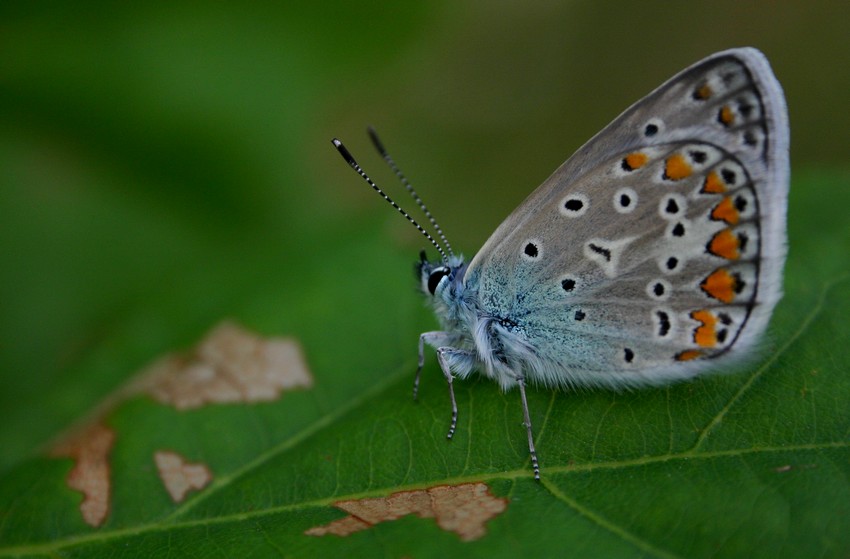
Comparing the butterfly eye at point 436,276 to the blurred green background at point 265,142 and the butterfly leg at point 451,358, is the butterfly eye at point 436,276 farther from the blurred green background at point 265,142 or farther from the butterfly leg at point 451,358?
the blurred green background at point 265,142

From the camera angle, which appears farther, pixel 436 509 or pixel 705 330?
pixel 705 330

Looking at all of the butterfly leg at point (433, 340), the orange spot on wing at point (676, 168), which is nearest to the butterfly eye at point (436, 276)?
the butterfly leg at point (433, 340)

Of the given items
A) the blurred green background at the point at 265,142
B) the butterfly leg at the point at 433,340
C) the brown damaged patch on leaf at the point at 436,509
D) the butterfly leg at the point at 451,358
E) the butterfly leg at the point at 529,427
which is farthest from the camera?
the blurred green background at the point at 265,142

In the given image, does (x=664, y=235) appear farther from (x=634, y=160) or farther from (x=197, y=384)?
(x=197, y=384)

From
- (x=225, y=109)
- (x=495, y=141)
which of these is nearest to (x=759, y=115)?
(x=225, y=109)

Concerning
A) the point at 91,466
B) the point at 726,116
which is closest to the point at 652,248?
the point at 726,116

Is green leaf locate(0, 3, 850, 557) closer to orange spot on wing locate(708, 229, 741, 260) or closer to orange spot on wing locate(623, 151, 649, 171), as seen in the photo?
orange spot on wing locate(708, 229, 741, 260)

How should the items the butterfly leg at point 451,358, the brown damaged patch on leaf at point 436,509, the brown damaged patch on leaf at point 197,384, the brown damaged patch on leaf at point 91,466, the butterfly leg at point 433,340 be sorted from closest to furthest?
the brown damaged patch on leaf at point 436,509 < the brown damaged patch on leaf at point 91,466 < the brown damaged patch on leaf at point 197,384 < the butterfly leg at point 451,358 < the butterfly leg at point 433,340
